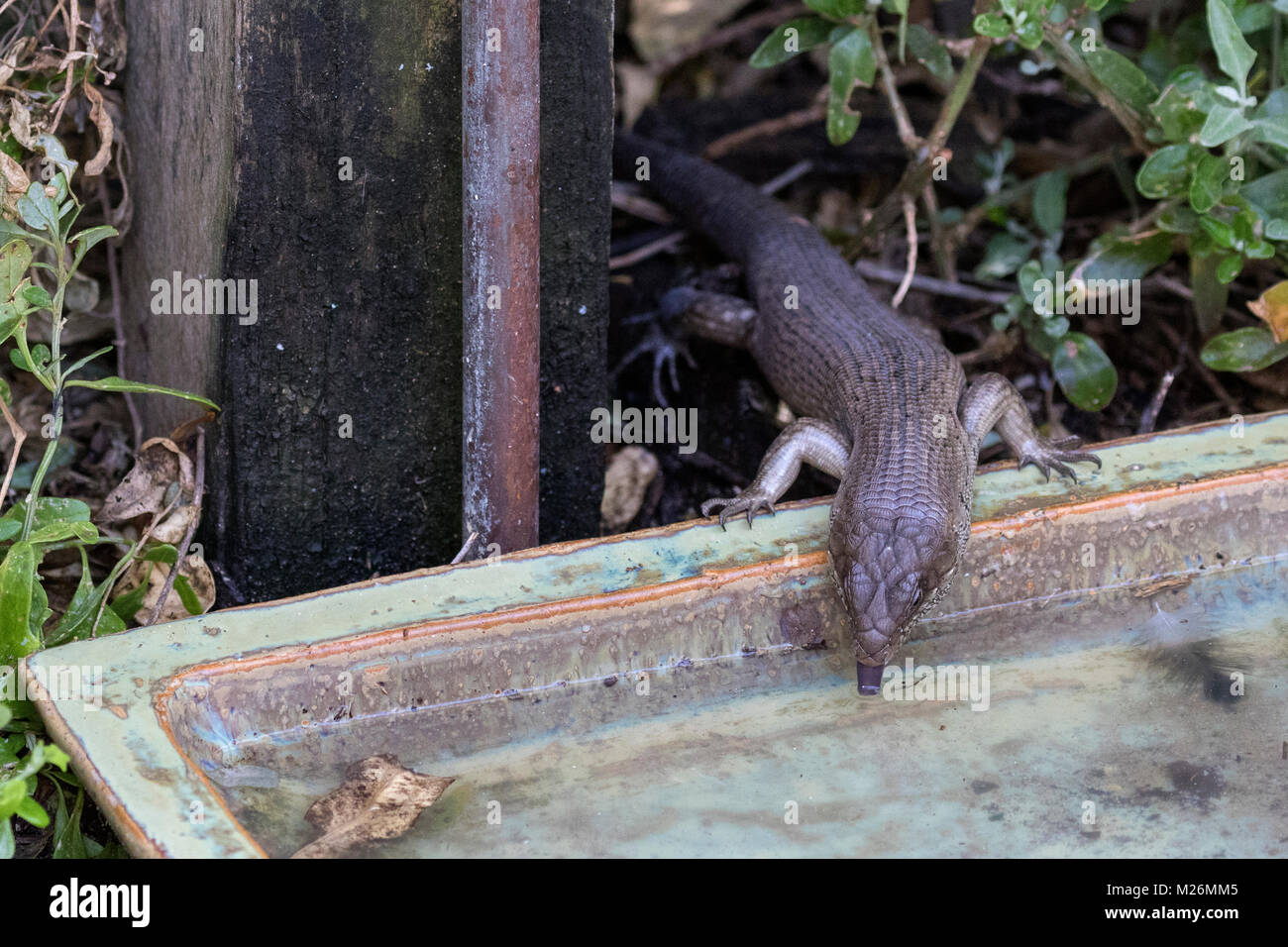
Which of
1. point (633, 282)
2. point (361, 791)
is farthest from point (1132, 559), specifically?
point (633, 282)

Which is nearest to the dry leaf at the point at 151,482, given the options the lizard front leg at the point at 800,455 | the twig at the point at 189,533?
the twig at the point at 189,533

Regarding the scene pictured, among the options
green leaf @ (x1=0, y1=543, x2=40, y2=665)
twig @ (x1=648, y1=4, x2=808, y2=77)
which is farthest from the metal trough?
twig @ (x1=648, y1=4, x2=808, y2=77)

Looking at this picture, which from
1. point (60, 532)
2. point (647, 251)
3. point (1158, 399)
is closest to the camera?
point (60, 532)

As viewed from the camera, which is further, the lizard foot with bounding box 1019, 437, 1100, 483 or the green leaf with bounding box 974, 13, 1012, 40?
the green leaf with bounding box 974, 13, 1012, 40

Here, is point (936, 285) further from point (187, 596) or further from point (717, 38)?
point (187, 596)

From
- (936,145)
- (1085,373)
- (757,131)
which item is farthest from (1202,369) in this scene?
(757,131)

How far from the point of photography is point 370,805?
7.93 feet

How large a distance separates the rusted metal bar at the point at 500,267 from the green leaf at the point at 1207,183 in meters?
2.00

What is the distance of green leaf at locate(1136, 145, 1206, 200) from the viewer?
4.04m

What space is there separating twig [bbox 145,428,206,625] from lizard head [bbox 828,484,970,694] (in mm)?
1517

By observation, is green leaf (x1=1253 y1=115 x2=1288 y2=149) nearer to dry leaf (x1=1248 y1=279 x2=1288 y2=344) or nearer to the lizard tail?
dry leaf (x1=1248 y1=279 x2=1288 y2=344)

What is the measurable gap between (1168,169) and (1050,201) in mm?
1077
